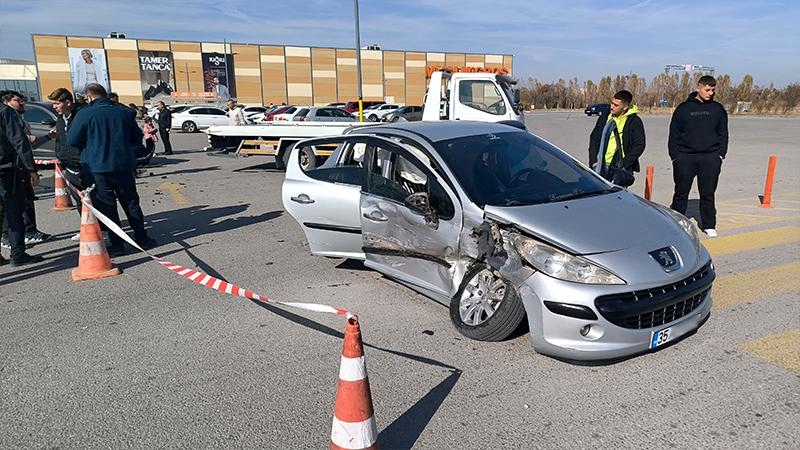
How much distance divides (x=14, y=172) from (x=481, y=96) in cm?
879

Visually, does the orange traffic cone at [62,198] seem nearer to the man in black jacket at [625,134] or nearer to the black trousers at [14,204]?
the black trousers at [14,204]

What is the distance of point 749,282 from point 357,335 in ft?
14.5

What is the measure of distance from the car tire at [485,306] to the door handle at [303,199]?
6.90 ft

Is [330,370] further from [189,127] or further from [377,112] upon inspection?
[377,112]

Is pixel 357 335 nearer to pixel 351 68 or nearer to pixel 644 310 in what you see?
pixel 644 310

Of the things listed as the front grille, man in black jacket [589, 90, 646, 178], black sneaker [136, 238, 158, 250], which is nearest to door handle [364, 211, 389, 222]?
the front grille

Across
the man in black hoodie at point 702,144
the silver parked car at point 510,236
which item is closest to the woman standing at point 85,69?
the silver parked car at point 510,236

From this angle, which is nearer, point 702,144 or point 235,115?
point 702,144

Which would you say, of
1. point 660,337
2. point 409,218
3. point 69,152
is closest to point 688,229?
point 660,337

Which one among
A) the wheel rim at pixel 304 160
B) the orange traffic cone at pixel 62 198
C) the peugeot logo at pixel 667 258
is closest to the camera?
the peugeot logo at pixel 667 258

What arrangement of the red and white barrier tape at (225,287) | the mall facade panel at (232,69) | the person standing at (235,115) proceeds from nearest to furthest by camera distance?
the red and white barrier tape at (225,287), the person standing at (235,115), the mall facade panel at (232,69)

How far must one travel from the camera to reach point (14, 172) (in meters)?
5.87

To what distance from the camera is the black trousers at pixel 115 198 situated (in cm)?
624

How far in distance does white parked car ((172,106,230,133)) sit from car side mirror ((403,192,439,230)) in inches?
1127
